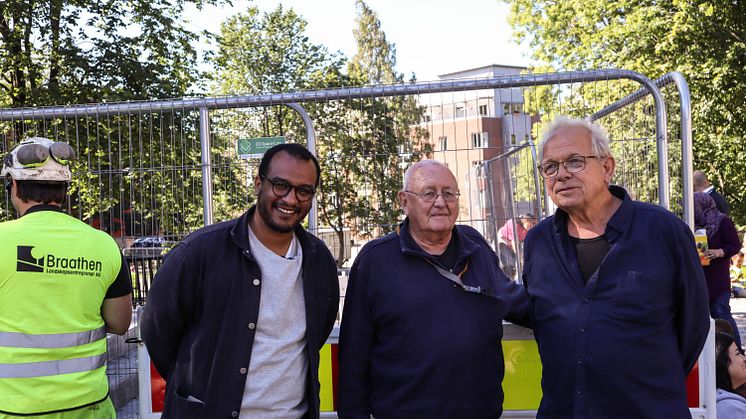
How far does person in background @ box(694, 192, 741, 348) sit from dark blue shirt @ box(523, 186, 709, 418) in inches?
214

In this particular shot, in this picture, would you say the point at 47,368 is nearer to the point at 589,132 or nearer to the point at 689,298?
the point at 589,132

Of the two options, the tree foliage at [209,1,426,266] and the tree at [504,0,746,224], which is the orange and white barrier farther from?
the tree at [504,0,746,224]

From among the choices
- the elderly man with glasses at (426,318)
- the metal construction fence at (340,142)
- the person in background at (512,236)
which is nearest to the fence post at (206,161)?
the metal construction fence at (340,142)

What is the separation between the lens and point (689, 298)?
2.71 metres

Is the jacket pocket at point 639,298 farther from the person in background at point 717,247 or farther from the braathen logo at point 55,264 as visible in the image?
the person in background at point 717,247

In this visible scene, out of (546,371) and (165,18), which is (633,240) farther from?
(165,18)

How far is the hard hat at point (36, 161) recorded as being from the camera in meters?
3.16

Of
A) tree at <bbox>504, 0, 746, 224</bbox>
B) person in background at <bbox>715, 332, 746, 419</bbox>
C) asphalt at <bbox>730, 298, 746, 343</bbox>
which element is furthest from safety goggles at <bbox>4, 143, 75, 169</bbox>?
tree at <bbox>504, 0, 746, 224</bbox>

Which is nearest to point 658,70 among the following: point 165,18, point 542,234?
point 165,18

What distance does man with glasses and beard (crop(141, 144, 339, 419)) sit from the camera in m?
2.68

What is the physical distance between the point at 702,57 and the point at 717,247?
10.6 meters

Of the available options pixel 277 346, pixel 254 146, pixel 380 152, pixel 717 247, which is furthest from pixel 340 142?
pixel 717 247

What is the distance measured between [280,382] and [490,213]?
14.7 feet

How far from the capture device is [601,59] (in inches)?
781
